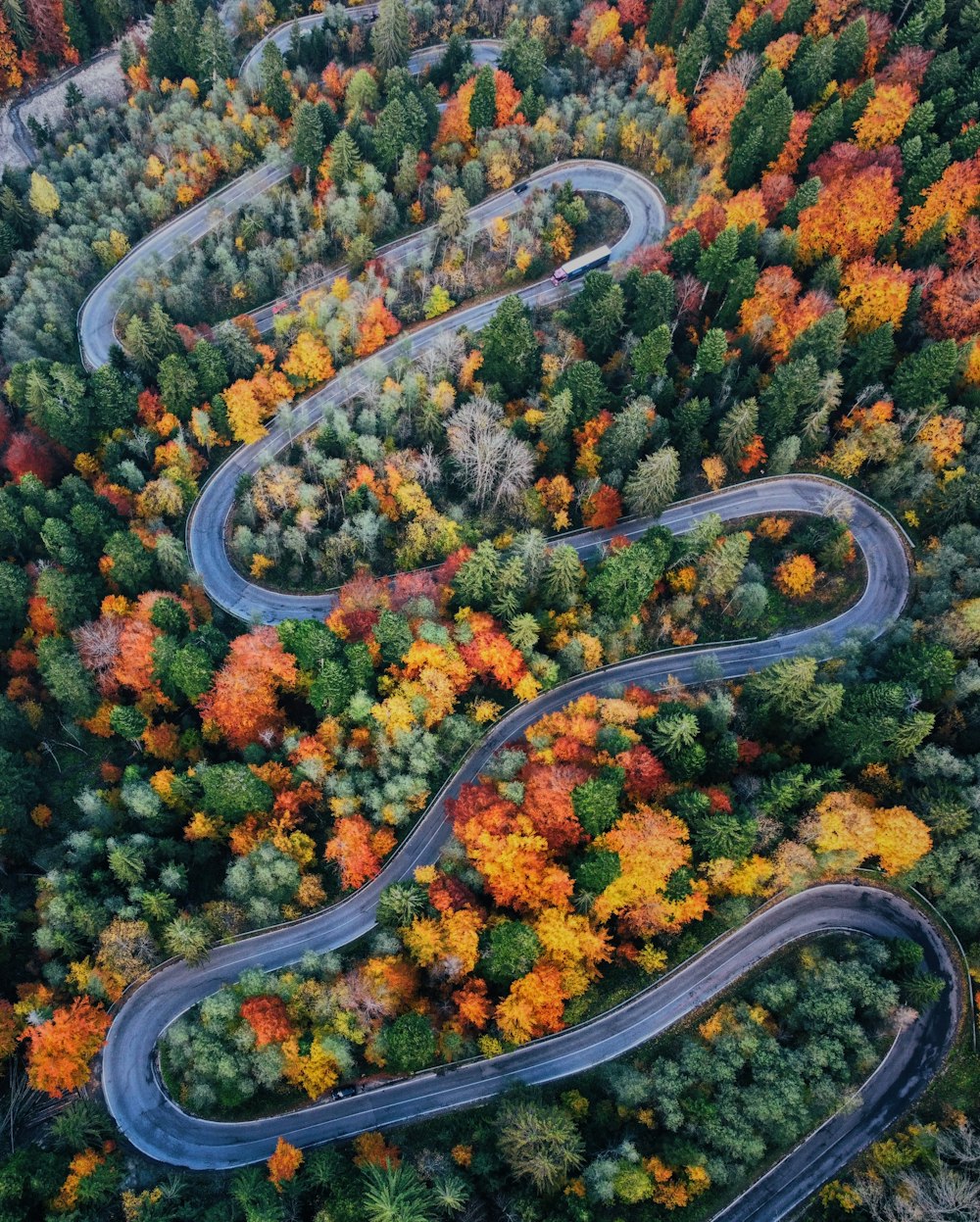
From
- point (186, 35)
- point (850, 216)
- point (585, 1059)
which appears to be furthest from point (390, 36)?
point (585, 1059)

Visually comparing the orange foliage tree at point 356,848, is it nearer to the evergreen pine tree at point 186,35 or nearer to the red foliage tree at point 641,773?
the red foliage tree at point 641,773

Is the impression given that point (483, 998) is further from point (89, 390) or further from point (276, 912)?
point (89, 390)

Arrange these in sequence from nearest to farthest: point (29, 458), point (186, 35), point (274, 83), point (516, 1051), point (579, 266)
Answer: point (516, 1051), point (29, 458), point (579, 266), point (274, 83), point (186, 35)

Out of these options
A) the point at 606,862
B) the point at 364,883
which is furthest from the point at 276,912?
the point at 606,862

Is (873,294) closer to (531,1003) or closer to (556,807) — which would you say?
(556,807)

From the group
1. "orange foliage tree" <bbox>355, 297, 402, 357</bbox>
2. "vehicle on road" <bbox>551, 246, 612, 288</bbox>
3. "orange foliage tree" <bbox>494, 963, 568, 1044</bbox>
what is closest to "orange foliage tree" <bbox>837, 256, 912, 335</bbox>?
"vehicle on road" <bbox>551, 246, 612, 288</bbox>

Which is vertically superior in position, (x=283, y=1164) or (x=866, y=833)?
(x=283, y=1164)

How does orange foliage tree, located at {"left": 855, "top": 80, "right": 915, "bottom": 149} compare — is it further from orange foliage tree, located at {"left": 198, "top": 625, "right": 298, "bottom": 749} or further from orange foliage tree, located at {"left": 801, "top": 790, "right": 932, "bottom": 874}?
orange foliage tree, located at {"left": 198, "top": 625, "right": 298, "bottom": 749}

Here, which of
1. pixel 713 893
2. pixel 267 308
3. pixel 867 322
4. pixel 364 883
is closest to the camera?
pixel 713 893
